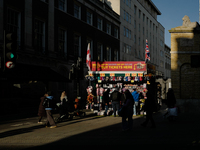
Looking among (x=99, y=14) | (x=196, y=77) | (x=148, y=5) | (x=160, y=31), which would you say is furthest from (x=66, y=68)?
(x=160, y=31)

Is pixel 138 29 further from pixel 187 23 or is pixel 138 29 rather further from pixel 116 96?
pixel 116 96

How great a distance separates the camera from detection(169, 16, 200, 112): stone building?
21.8 m

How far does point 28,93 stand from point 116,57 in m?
25.1

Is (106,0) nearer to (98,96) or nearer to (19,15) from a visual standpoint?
(19,15)

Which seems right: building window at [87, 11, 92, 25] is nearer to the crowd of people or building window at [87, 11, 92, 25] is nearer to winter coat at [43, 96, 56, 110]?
the crowd of people

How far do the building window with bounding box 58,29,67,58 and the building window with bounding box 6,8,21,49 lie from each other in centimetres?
676

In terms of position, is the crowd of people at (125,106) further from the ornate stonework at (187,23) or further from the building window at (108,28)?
the building window at (108,28)

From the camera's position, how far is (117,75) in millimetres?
21250

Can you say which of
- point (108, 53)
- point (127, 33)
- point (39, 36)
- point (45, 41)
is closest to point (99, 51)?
point (108, 53)

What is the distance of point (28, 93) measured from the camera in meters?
27.1

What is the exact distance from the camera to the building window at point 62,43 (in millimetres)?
33125

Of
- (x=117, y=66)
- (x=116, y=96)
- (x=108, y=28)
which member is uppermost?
(x=108, y=28)

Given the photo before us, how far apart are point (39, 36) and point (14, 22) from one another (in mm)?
3664

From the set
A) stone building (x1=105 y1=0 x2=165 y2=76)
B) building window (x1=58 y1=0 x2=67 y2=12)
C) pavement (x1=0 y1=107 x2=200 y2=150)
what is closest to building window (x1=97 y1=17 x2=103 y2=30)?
stone building (x1=105 y1=0 x2=165 y2=76)
